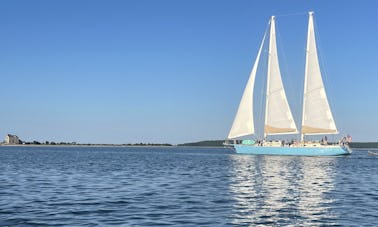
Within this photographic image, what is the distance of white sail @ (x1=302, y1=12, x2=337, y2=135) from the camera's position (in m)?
89.6

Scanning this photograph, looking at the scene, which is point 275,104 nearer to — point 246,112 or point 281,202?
point 246,112

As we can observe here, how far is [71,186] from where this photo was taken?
107 feet

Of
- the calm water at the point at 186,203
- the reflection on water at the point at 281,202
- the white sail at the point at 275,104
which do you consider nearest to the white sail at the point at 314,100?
the white sail at the point at 275,104

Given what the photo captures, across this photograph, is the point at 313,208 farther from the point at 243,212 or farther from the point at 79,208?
the point at 79,208

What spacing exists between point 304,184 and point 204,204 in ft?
44.6

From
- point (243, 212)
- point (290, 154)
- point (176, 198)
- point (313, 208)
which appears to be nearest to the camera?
point (243, 212)

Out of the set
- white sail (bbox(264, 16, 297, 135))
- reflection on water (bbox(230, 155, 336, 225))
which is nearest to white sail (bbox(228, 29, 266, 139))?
white sail (bbox(264, 16, 297, 135))

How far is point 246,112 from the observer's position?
3762 inches

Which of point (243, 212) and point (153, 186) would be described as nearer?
point (243, 212)

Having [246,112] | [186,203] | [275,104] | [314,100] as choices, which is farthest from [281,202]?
[246,112]

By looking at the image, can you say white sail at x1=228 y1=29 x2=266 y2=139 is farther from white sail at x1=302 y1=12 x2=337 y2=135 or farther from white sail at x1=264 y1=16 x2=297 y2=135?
white sail at x1=302 y1=12 x2=337 y2=135

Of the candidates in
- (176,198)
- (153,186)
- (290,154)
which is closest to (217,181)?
(153,186)

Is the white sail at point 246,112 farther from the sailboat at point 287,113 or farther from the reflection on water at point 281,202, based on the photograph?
the reflection on water at point 281,202

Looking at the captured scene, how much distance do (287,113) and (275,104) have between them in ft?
8.61
